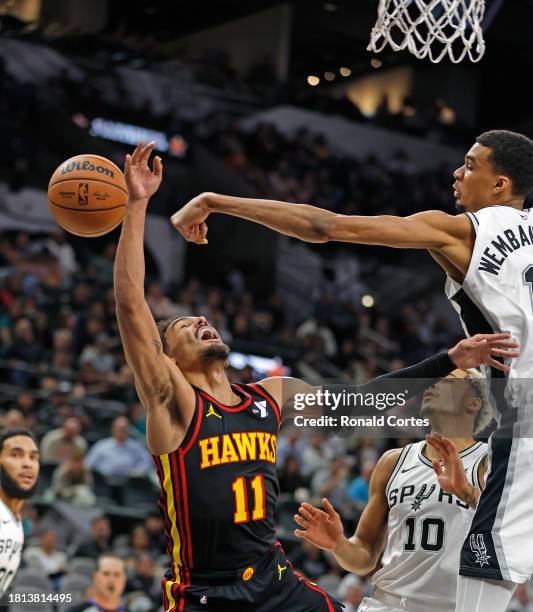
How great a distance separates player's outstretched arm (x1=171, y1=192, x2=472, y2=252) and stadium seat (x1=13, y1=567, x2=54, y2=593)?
17.2 ft

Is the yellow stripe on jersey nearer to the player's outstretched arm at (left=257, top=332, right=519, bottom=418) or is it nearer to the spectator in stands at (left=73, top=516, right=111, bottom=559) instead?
the player's outstretched arm at (left=257, top=332, right=519, bottom=418)

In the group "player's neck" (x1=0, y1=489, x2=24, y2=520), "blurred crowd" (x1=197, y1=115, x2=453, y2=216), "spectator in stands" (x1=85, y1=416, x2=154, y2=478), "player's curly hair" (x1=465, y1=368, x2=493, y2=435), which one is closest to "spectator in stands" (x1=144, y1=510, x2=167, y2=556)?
"spectator in stands" (x1=85, y1=416, x2=154, y2=478)

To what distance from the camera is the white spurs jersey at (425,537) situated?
4.92m

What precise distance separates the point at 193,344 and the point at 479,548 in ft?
4.89

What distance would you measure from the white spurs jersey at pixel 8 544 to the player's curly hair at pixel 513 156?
10.9 ft

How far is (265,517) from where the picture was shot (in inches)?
170

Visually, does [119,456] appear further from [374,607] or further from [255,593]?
[255,593]

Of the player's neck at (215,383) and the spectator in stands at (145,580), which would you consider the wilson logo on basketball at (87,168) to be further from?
the spectator in stands at (145,580)

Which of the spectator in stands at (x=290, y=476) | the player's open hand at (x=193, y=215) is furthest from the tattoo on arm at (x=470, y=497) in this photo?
the spectator in stands at (x=290, y=476)

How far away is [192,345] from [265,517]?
0.79 metres

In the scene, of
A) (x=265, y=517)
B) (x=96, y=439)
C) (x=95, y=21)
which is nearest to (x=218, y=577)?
(x=265, y=517)

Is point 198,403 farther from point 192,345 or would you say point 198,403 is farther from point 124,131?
point 124,131

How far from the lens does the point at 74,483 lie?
10.3 m

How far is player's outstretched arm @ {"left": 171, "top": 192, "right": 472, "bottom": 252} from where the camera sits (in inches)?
153
